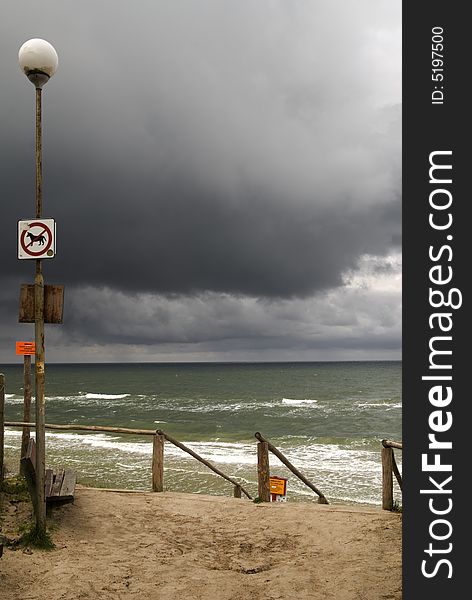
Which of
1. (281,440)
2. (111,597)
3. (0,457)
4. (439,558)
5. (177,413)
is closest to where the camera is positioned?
(439,558)

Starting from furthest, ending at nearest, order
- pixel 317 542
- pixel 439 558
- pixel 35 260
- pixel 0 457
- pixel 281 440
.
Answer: pixel 281 440 < pixel 0 457 < pixel 317 542 < pixel 35 260 < pixel 439 558

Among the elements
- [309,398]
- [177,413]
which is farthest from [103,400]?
[309,398]

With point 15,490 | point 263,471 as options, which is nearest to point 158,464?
point 263,471

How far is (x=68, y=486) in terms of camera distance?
7484 millimetres

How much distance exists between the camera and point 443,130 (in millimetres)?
3297

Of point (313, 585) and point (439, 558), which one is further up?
point (439, 558)

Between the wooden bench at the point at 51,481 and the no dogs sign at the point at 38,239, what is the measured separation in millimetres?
2340

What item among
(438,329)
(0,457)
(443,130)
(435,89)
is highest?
(435,89)

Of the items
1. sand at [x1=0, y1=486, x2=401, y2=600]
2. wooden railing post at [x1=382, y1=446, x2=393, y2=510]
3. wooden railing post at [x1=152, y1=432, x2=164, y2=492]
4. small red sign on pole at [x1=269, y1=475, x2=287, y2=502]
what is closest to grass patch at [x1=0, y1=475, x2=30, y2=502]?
sand at [x1=0, y1=486, x2=401, y2=600]

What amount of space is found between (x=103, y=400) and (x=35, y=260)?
180ft

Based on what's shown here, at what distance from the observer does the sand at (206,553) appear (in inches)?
208

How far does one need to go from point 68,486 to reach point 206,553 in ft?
7.53

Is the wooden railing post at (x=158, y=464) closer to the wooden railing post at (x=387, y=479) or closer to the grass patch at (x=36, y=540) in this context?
the grass patch at (x=36, y=540)

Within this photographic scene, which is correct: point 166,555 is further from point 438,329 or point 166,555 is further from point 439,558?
point 438,329
